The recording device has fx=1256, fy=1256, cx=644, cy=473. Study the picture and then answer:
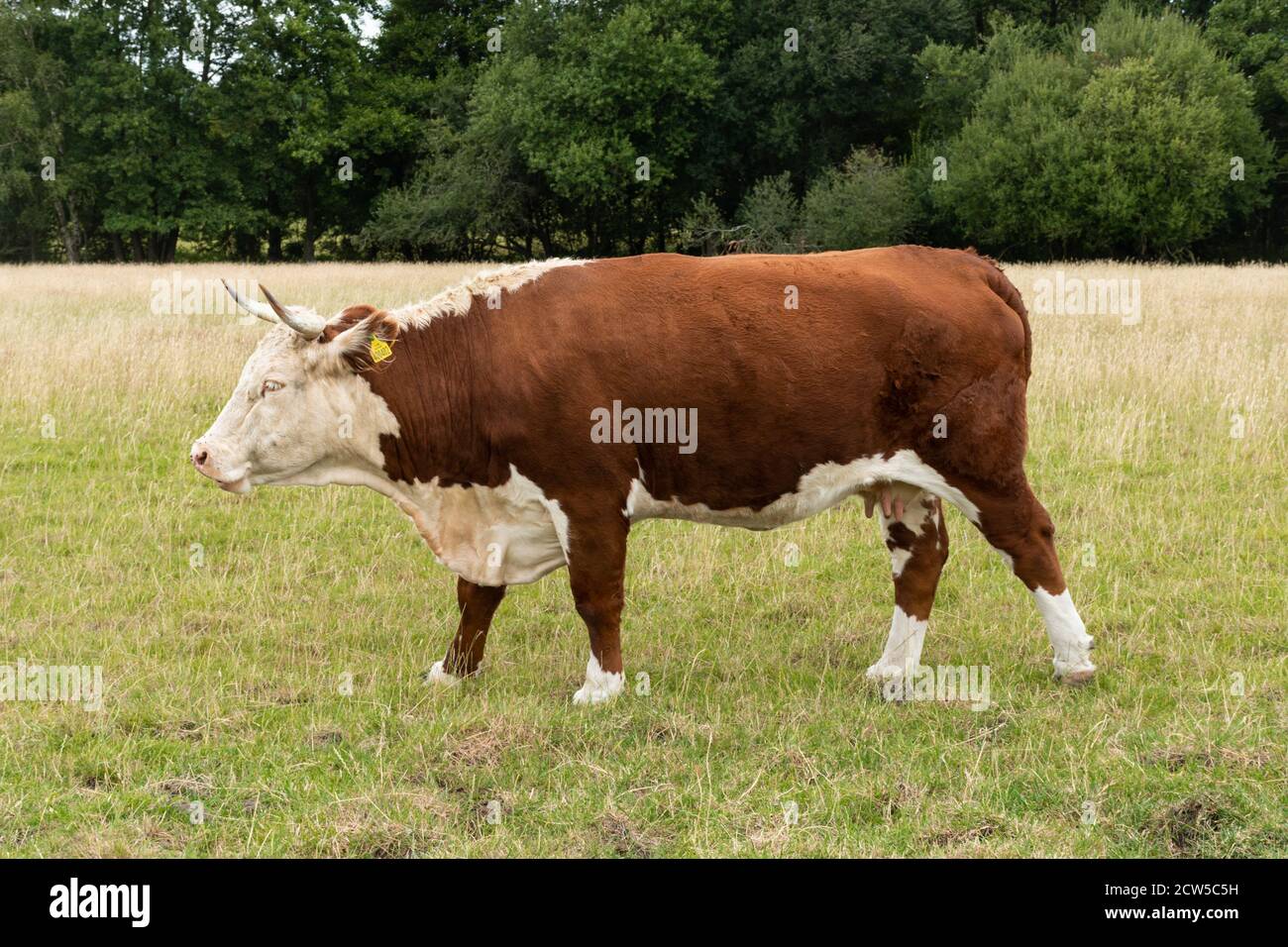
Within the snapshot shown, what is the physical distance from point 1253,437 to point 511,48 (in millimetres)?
43998

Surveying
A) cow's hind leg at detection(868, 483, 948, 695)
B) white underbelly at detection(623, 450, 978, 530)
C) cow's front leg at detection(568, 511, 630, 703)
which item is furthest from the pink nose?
cow's hind leg at detection(868, 483, 948, 695)

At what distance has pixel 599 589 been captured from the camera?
20.7ft

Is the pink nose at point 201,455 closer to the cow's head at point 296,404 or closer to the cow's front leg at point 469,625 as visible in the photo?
the cow's head at point 296,404

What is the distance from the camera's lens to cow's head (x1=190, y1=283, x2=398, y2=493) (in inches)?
246

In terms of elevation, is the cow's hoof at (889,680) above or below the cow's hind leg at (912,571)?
below

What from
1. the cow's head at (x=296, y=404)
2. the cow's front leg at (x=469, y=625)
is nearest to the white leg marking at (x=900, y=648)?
the cow's front leg at (x=469, y=625)

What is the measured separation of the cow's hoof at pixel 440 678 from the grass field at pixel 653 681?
126 mm

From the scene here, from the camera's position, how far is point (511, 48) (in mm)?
50531

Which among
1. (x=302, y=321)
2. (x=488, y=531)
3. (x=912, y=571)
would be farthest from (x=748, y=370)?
(x=302, y=321)

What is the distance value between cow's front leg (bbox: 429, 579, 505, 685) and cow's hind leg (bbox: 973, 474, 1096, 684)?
2572mm

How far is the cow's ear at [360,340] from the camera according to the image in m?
6.27

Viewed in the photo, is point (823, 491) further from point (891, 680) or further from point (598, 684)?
point (598, 684)

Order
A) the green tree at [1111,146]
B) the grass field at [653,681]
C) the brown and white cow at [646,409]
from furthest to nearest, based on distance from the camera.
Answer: the green tree at [1111,146] → the brown and white cow at [646,409] → the grass field at [653,681]

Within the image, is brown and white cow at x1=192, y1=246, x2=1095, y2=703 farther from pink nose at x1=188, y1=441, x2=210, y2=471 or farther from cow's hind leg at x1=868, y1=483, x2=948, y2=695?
cow's hind leg at x1=868, y1=483, x2=948, y2=695
